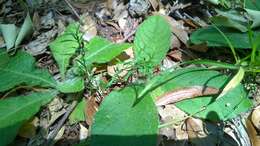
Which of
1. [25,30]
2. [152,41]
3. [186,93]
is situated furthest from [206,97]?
[25,30]

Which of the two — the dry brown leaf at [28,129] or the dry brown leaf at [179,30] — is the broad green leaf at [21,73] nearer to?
the dry brown leaf at [28,129]

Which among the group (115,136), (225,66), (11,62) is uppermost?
(11,62)

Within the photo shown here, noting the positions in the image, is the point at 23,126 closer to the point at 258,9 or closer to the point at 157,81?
the point at 157,81

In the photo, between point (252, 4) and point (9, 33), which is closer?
point (252, 4)

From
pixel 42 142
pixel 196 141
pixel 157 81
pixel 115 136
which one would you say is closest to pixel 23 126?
pixel 42 142

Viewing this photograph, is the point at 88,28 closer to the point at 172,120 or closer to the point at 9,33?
the point at 9,33

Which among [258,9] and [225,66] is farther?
[258,9]
